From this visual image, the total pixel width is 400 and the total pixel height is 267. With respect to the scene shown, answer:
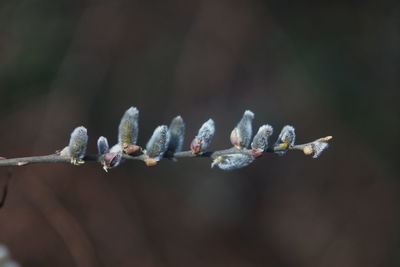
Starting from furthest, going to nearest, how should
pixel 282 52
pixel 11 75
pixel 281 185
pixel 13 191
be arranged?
1. pixel 282 52
2. pixel 281 185
3. pixel 11 75
4. pixel 13 191

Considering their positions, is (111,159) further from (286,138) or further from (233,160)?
(286,138)

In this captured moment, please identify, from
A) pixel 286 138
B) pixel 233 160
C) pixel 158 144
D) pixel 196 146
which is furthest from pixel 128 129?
pixel 286 138

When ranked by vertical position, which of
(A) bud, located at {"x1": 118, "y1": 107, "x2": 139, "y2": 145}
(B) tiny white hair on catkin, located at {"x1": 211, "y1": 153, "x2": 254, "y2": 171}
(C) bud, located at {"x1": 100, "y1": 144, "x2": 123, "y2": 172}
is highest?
(A) bud, located at {"x1": 118, "y1": 107, "x2": 139, "y2": 145}

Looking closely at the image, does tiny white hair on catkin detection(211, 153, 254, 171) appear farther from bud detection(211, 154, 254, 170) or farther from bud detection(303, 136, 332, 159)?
bud detection(303, 136, 332, 159)

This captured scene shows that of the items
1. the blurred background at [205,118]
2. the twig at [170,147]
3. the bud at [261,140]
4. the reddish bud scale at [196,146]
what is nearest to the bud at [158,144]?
the twig at [170,147]

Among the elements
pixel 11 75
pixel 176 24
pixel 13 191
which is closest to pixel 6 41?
pixel 11 75

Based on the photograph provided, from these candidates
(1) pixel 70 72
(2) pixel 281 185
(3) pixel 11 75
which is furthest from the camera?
(2) pixel 281 185

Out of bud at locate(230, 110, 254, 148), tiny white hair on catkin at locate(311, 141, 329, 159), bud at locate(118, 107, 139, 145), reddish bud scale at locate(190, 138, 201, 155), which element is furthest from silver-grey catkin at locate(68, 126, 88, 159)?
tiny white hair on catkin at locate(311, 141, 329, 159)

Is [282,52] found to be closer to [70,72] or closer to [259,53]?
[259,53]
